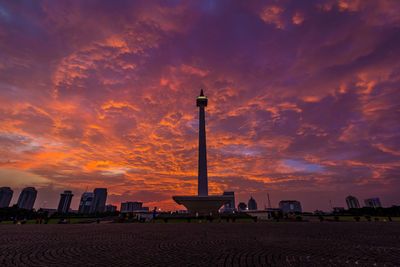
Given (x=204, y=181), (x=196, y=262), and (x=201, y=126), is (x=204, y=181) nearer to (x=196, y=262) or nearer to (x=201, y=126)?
(x=201, y=126)

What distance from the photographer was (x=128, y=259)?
8.85m

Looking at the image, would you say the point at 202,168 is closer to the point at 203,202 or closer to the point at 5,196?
the point at 203,202

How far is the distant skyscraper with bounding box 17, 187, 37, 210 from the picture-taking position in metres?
189

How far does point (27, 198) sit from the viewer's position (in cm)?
19312

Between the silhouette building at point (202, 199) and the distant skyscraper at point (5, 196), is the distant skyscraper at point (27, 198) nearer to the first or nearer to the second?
the distant skyscraper at point (5, 196)

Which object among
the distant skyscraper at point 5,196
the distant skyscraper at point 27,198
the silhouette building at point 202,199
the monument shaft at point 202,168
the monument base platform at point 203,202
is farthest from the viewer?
the distant skyscraper at point 27,198

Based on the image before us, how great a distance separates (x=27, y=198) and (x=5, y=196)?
2598 centimetres

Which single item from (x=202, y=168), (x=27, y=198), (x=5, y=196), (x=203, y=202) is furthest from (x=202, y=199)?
(x=27, y=198)

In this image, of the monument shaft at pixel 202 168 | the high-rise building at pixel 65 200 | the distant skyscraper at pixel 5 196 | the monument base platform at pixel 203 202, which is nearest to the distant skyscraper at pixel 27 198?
the distant skyscraper at pixel 5 196

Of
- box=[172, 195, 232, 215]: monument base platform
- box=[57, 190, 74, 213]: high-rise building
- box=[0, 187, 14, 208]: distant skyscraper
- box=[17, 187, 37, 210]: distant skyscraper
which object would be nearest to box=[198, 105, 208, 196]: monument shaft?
box=[172, 195, 232, 215]: monument base platform

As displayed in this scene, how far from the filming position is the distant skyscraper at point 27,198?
189 metres

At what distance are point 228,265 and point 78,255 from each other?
6.74 metres

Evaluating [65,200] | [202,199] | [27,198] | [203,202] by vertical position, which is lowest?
[203,202]

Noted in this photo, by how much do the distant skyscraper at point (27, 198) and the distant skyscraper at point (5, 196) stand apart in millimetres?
19061
